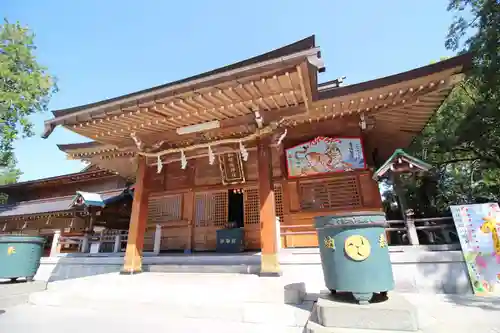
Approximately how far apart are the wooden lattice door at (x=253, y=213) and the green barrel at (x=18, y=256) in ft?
18.9

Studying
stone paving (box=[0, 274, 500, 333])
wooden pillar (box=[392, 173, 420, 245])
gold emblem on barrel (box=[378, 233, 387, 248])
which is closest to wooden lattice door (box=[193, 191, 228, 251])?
stone paving (box=[0, 274, 500, 333])

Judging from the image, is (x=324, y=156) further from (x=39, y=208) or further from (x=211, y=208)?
(x=39, y=208)

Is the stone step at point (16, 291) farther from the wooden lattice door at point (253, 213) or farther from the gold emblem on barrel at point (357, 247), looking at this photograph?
the gold emblem on barrel at point (357, 247)

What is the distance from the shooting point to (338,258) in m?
3.02

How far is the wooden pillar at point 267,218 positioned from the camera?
16.5 feet

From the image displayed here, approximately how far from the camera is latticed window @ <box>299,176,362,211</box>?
7121 millimetres

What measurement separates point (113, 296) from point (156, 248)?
3.52 metres

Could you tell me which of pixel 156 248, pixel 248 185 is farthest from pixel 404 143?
pixel 156 248

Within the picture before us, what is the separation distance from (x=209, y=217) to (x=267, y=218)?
3780mm

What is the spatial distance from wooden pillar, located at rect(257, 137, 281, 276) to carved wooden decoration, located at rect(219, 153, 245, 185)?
2.22 meters

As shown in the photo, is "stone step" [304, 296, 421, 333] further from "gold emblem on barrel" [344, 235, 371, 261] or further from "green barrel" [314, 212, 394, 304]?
"gold emblem on barrel" [344, 235, 371, 261]

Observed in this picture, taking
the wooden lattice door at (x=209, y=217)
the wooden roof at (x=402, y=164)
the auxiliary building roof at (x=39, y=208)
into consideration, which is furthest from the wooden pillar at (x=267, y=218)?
the auxiliary building roof at (x=39, y=208)

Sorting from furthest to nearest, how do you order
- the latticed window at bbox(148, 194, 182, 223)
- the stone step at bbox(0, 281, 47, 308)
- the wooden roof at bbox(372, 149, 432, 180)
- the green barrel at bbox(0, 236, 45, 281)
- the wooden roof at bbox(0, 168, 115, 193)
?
the wooden roof at bbox(0, 168, 115, 193) → the latticed window at bbox(148, 194, 182, 223) → the green barrel at bbox(0, 236, 45, 281) → the wooden roof at bbox(372, 149, 432, 180) → the stone step at bbox(0, 281, 47, 308)

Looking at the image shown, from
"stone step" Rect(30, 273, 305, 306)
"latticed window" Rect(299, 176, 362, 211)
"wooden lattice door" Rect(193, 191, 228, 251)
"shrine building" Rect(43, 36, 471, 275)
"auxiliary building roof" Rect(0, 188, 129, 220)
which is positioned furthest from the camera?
"auxiliary building roof" Rect(0, 188, 129, 220)
